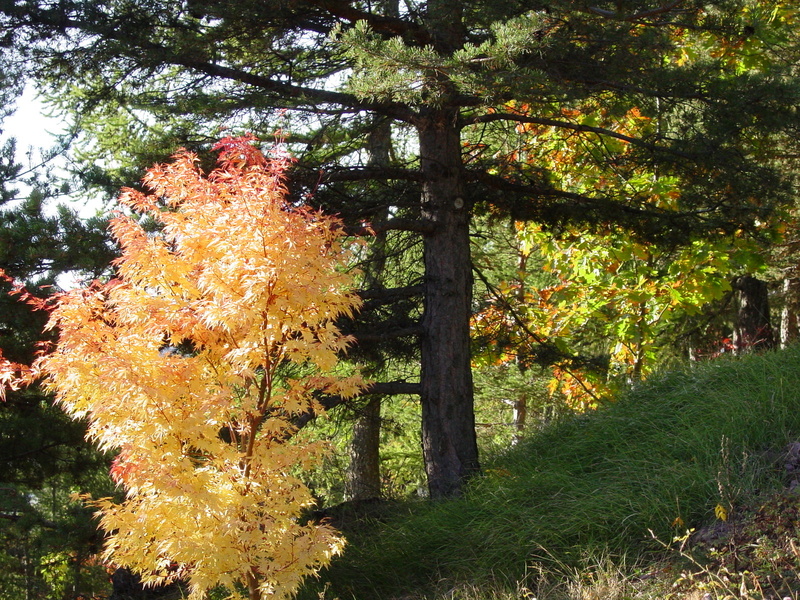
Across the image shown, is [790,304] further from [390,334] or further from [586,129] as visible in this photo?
[390,334]

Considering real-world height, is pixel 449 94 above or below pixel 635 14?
below

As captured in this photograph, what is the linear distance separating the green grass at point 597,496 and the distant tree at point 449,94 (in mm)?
1049

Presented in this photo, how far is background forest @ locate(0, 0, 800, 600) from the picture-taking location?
217 inches

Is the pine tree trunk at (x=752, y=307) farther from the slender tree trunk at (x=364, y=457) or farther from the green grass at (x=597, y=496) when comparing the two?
the slender tree trunk at (x=364, y=457)

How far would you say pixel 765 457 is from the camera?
220 inches

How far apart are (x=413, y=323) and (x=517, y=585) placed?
3473mm

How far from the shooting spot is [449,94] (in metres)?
6.19

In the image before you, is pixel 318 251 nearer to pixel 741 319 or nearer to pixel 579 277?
pixel 579 277

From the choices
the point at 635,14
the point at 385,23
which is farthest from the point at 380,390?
the point at 635,14

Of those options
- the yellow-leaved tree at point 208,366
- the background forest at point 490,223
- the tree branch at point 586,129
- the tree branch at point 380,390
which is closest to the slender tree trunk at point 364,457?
the background forest at point 490,223

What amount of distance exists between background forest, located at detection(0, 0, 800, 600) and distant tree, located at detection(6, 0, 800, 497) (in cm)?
3

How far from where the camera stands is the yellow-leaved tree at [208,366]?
458cm

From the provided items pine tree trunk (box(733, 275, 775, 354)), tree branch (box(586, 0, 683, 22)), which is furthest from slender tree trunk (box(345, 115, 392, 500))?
pine tree trunk (box(733, 275, 775, 354))

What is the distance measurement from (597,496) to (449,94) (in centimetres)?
323
